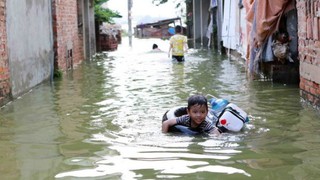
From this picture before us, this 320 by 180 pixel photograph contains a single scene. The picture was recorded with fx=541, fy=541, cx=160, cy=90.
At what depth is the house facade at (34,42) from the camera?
9828 millimetres

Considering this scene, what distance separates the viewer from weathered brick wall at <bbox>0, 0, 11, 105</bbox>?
941 centimetres

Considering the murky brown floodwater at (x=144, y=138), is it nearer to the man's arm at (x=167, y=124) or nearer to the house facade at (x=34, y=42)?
the man's arm at (x=167, y=124)

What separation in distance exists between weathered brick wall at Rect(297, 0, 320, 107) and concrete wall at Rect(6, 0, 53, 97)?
527 cm

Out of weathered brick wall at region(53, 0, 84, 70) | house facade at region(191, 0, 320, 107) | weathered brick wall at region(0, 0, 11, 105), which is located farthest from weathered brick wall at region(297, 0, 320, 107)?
weathered brick wall at region(53, 0, 84, 70)

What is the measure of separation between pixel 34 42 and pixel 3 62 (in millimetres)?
2854

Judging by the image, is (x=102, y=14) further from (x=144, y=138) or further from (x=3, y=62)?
(x=144, y=138)

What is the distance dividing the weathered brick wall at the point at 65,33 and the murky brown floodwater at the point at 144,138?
10.3 feet

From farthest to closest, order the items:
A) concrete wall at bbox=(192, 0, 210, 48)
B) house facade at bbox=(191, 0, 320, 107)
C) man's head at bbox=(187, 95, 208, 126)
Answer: concrete wall at bbox=(192, 0, 210, 48) → house facade at bbox=(191, 0, 320, 107) → man's head at bbox=(187, 95, 208, 126)

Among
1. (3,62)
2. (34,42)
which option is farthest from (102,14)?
(3,62)

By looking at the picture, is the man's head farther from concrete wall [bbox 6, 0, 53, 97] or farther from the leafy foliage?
the leafy foliage

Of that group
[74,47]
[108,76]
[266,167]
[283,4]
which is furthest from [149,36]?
[266,167]

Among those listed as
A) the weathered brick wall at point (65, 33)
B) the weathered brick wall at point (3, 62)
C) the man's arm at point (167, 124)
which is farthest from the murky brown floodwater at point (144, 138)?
the weathered brick wall at point (65, 33)

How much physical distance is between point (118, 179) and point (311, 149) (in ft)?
7.29

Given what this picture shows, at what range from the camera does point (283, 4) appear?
11164 mm
